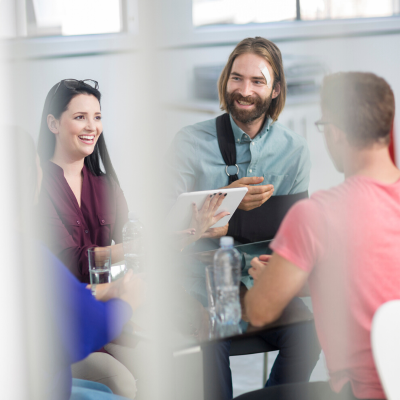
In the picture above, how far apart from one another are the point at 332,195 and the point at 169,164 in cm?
45

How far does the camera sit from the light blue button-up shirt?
4.50 ft

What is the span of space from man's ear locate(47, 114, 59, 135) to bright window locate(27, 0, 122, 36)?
8.6 inches

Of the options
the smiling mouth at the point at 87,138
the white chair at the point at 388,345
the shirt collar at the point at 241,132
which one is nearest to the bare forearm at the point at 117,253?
the smiling mouth at the point at 87,138

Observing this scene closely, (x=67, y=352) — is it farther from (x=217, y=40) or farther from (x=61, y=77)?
(x=217, y=40)

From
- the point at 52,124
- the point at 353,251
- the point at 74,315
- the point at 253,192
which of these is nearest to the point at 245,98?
the point at 253,192

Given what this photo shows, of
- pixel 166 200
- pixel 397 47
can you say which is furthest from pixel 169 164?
pixel 397 47

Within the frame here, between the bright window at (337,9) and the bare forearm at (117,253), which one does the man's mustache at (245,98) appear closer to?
the bright window at (337,9)

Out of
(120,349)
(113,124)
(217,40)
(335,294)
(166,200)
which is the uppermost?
(217,40)

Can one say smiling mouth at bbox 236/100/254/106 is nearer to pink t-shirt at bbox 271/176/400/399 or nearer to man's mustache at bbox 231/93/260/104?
man's mustache at bbox 231/93/260/104

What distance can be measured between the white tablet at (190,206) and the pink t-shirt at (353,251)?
0.36 m

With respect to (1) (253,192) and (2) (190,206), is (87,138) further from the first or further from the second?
(1) (253,192)

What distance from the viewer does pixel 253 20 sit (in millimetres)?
1221

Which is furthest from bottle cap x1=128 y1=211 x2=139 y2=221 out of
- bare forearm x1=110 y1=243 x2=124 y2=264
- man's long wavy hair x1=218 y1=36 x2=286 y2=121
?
man's long wavy hair x1=218 y1=36 x2=286 y2=121

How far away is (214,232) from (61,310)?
0.64 meters
